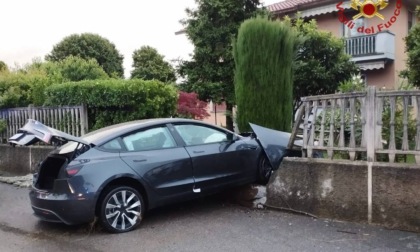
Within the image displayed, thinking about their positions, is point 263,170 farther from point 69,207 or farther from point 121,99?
point 121,99

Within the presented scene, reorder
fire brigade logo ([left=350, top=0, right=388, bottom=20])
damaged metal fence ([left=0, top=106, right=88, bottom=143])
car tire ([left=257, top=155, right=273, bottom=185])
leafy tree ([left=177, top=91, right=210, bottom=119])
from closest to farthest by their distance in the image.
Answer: car tire ([left=257, top=155, right=273, bottom=185])
damaged metal fence ([left=0, top=106, right=88, bottom=143])
leafy tree ([left=177, top=91, right=210, bottom=119])
fire brigade logo ([left=350, top=0, right=388, bottom=20])

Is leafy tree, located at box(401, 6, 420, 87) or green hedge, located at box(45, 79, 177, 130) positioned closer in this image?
green hedge, located at box(45, 79, 177, 130)

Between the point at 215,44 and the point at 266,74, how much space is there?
280 inches

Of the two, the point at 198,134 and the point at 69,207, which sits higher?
the point at 198,134

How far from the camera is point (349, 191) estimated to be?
17.5 ft

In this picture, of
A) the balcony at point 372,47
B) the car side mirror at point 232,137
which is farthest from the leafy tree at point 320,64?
the car side mirror at point 232,137

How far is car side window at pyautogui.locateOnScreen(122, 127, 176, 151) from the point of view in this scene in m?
5.54

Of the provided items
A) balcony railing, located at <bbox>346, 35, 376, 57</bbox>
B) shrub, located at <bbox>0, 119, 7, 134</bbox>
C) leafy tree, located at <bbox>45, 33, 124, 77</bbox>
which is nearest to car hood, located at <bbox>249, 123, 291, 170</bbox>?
shrub, located at <bbox>0, 119, 7, 134</bbox>

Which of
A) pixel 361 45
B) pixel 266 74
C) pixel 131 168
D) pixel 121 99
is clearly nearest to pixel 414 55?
pixel 266 74

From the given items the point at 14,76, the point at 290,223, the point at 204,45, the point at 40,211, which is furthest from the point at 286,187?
the point at 204,45

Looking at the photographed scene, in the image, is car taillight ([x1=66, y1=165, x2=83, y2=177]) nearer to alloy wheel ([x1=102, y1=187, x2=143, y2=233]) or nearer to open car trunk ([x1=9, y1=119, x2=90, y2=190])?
open car trunk ([x1=9, y1=119, x2=90, y2=190])

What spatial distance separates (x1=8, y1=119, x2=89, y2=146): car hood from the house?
13.9 meters

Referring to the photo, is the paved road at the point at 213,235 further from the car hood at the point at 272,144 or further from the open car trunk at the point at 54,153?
the car hood at the point at 272,144

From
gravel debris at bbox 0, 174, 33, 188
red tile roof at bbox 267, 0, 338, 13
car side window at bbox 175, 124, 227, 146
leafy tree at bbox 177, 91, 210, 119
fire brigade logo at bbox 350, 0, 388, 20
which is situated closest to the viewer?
car side window at bbox 175, 124, 227, 146
